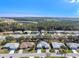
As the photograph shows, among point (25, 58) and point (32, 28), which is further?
point (32, 28)

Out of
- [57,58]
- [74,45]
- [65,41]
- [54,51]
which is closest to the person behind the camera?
[57,58]

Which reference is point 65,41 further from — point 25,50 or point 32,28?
point 32,28

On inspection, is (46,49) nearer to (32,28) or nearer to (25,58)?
(25,58)

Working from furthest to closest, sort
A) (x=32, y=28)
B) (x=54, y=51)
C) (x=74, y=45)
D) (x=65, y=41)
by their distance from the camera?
(x=32, y=28)
(x=65, y=41)
(x=74, y=45)
(x=54, y=51)

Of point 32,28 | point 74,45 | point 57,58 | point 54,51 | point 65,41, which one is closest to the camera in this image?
point 57,58

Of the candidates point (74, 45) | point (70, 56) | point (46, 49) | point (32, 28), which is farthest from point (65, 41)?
point (32, 28)

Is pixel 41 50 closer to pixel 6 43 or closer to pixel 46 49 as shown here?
pixel 46 49

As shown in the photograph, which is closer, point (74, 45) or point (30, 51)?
point (30, 51)

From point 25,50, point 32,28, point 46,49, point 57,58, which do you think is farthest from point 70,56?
point 32,28
